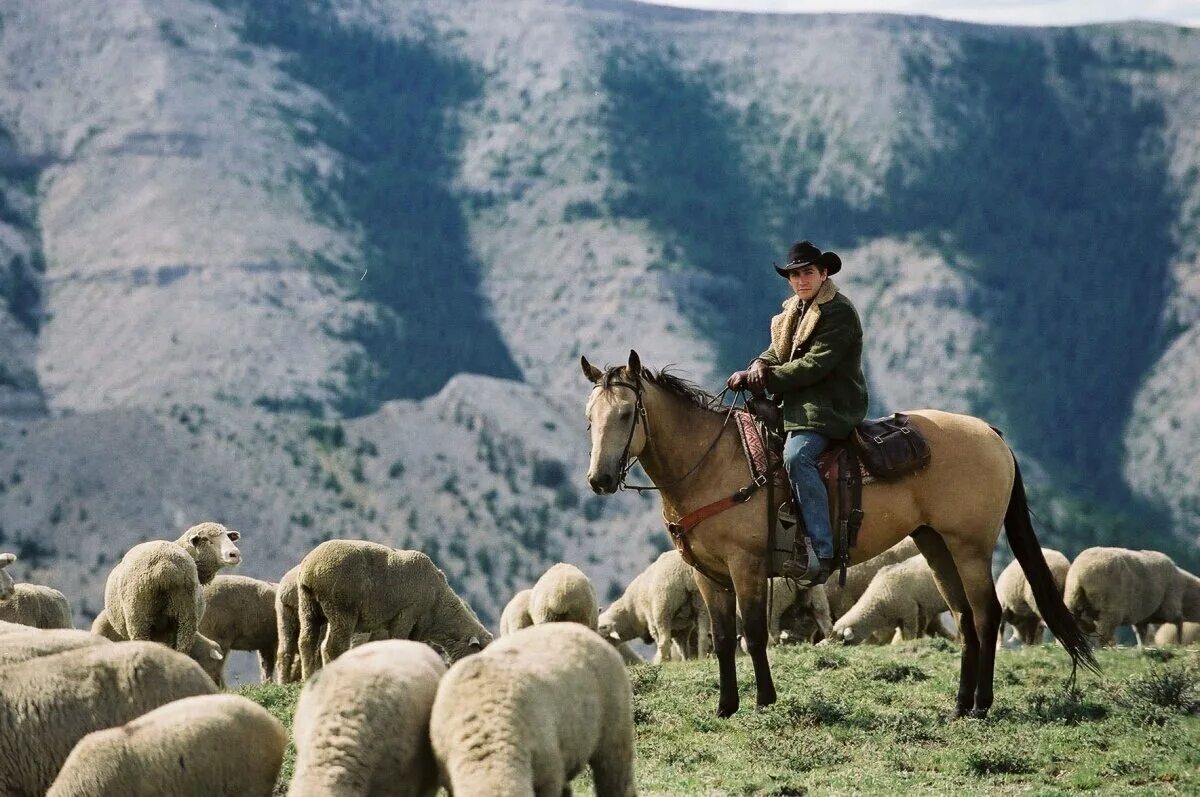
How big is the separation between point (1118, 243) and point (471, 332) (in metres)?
52.1

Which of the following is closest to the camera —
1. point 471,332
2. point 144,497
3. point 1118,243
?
point 144,497

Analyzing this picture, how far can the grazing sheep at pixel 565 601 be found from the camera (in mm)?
20953

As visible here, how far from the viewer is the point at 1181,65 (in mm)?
134375

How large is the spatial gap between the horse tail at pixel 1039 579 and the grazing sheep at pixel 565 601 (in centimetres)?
750

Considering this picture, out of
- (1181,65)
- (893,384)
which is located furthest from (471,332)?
(1181,65)

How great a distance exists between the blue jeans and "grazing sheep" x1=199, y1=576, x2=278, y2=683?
11.0 meters

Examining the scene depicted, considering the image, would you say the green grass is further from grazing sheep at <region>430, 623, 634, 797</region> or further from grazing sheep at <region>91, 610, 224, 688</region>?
grazing sheep at <region>91, 610, 224, 688</region>

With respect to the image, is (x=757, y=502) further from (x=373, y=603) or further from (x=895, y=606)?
(x=895, y=606)

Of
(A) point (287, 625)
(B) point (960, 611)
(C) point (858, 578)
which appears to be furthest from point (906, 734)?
(C) point (858, 578)

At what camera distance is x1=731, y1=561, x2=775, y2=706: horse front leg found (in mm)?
13477

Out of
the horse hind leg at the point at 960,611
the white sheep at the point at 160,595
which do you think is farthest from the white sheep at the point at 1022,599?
the white sheep at the point at 160,595

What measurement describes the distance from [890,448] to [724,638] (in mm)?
2191

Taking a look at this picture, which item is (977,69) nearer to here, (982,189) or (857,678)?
(982,189)

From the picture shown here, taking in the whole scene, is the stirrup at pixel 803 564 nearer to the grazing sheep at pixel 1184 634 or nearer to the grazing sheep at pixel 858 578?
the grazing sheep at pixel 858 578
